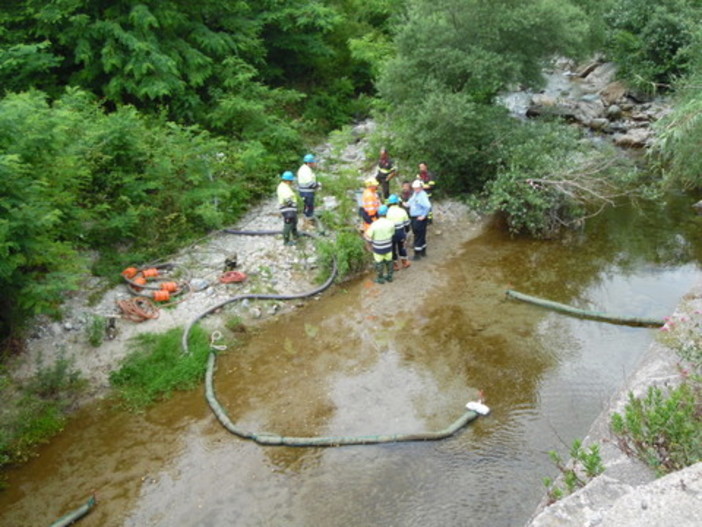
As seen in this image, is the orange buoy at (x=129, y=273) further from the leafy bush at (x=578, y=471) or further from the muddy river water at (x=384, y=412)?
the leafy bush at (x=578, y=471)

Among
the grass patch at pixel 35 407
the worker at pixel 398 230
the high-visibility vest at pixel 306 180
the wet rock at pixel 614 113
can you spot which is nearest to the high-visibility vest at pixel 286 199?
the high-visibility vest at pixel 306 180

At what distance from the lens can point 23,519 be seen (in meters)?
7.55

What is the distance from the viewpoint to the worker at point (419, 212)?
42.4 ft

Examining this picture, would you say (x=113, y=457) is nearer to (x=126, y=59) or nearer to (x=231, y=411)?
(x=231, y=411)

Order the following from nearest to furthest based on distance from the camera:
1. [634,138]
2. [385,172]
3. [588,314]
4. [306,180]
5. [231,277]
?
1. [588,314]
2. [231,277]
3. [306,180]
4. [385,172]
5. [634,138]

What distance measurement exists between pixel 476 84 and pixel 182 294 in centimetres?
920

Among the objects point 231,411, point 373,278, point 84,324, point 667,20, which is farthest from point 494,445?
point 667,20

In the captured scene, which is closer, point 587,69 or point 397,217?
point 397,217

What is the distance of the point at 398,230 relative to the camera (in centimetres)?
1251

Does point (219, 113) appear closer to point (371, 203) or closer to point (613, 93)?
point (371, 203)

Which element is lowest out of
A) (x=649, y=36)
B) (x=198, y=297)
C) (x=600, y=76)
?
(x=198, y=297)

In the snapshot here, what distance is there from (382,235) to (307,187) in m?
2.55

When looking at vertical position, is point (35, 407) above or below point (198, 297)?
below

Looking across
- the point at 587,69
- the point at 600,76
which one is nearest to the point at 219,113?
the point at 600,76
